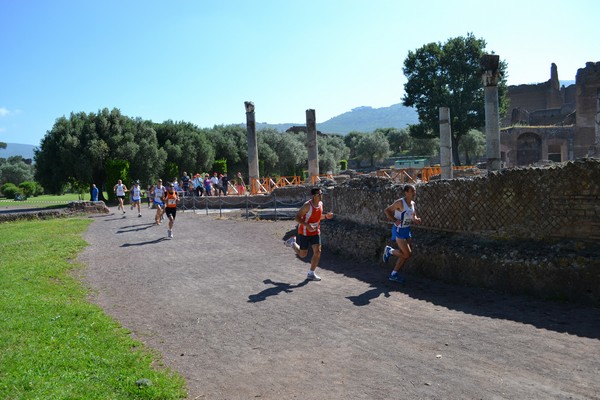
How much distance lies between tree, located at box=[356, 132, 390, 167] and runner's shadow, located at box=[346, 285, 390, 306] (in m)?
69.0

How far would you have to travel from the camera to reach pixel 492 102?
21.0m

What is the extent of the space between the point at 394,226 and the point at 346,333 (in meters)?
3.02

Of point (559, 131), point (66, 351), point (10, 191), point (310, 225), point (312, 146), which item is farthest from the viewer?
point (10, 191)

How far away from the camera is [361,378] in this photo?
15.5 ft

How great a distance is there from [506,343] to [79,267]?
873 cm

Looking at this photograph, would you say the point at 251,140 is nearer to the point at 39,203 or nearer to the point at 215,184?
the point at 215,184

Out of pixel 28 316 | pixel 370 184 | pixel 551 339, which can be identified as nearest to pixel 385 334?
pixel 551 339

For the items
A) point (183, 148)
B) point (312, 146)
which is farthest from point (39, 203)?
point (312, 146)

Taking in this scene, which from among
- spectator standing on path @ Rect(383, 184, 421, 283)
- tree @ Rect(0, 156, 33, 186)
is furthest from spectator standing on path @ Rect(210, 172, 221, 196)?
tree @ Rect(0, 156, 33, 186)

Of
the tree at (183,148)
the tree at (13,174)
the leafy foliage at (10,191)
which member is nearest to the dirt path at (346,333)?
the tree at (183,148)

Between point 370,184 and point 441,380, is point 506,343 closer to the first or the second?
point 441,380

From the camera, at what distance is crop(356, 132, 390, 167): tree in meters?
76.0

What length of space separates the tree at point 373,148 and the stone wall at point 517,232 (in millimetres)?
66667

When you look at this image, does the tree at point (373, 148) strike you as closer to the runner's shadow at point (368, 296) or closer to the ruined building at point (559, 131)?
the ruined building at point (559, 131)
